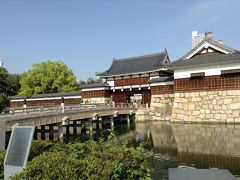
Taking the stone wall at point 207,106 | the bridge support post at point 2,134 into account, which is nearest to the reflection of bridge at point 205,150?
the stone wall at point 207,106

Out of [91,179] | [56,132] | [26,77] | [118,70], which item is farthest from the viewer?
[26,77]

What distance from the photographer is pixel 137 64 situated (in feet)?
132

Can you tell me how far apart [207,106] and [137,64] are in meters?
15.3

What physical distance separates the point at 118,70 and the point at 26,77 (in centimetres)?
1534

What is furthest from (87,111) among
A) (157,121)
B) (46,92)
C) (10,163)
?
(46,92)

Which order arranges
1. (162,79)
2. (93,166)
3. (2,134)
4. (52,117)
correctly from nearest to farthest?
(93,166) → (2,134) → (52,117) → (162,79)

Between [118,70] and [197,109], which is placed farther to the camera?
[118,70]

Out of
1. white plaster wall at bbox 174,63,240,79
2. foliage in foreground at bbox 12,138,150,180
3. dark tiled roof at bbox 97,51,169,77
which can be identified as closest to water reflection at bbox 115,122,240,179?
foliage in foreground at bbox 12,138,150,180

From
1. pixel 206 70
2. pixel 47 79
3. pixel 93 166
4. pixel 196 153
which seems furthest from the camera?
pixel 47 79

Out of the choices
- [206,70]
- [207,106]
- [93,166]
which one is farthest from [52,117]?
[206,70]

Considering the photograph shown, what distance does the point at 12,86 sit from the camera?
4441 cm

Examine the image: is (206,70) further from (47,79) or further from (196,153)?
(47,79)

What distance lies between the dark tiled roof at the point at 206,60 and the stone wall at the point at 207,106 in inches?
113

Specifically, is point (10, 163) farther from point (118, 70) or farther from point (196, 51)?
point (118, 70)
